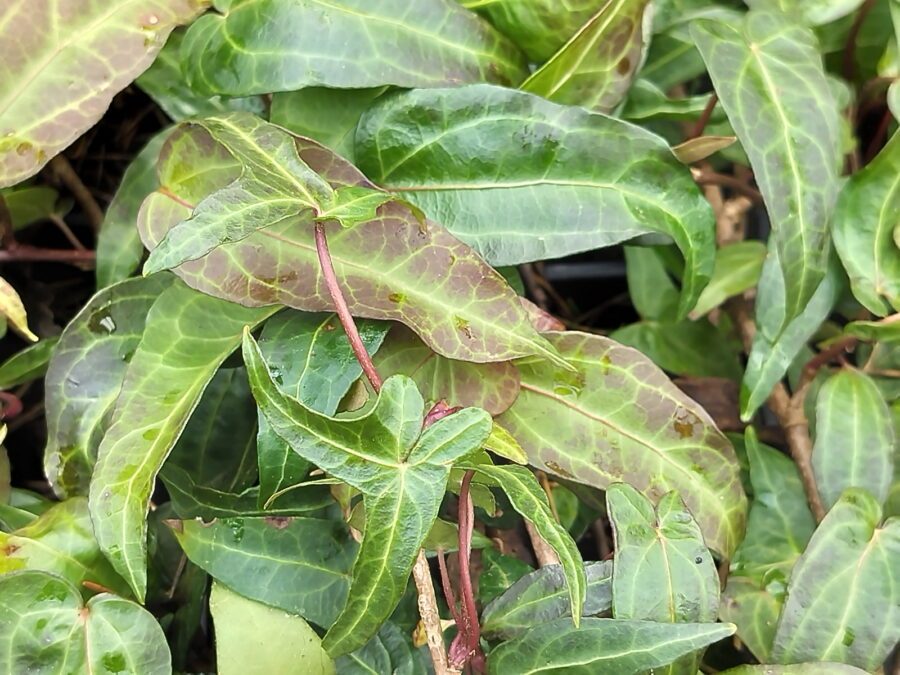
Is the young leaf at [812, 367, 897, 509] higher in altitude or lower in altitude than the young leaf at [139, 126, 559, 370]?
lower

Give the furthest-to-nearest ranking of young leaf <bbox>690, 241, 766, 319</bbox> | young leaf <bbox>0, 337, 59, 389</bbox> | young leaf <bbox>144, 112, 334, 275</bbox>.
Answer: young leaf <bbox>690, 241, 766, 319</bbox> < young leaf <bbox>0, 337, 59, 389</bbox> < young leaf <bbox>144, 112, 334, 275</bbox>

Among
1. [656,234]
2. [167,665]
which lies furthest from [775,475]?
[167,665]

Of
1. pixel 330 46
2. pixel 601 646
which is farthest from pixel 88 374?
pixel 601 646

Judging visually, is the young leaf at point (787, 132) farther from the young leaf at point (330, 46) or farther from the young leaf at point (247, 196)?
the young leaf at point (247, 196)

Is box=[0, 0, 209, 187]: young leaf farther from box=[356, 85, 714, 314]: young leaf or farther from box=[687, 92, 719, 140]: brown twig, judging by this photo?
box=[687, 92, 719, 140]: brown twig

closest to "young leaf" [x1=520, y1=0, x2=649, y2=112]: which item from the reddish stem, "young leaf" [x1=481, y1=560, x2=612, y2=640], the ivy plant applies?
the ivy plant

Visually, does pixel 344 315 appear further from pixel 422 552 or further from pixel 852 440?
pixel 852 440
